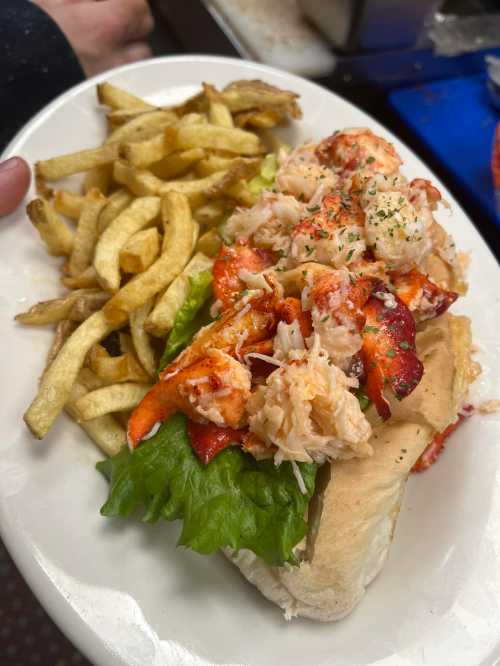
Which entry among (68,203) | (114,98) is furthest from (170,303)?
(114,98)

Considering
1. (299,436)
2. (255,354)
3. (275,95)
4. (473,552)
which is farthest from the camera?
(275,95)

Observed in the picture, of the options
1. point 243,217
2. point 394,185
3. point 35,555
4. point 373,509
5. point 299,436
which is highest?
point 394,185

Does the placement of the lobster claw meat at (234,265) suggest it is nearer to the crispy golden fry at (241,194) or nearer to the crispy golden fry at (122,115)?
the crispy golden fry at (241,194)

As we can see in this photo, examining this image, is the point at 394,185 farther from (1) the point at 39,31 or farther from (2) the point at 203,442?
(1) the point at 39,31

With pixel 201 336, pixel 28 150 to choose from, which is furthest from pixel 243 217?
pixel 28 150

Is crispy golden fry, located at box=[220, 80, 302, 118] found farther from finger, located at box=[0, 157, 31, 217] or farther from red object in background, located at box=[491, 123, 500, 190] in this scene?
red object in background, located at box=[491, 123, 500, 190]

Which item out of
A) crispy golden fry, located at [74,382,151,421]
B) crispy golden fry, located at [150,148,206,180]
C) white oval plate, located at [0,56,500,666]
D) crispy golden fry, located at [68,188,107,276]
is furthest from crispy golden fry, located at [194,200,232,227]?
crispy golden fry, located at [74,382,151,421]

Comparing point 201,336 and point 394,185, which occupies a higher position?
point 394,185

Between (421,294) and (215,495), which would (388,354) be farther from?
(215,495)

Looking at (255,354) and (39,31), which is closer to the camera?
(255,354)
